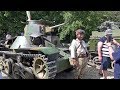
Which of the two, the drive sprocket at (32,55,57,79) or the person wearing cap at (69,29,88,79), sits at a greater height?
the person wearing cap at (69,29,88,79)

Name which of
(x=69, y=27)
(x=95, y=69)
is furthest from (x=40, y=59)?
(x=69, y=27)

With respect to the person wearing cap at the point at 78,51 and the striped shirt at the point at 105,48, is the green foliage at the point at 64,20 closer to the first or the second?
the person wearing cap at the point at 78,51

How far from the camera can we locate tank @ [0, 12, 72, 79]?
22.8ft

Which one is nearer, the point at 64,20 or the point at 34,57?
the point at 34,57

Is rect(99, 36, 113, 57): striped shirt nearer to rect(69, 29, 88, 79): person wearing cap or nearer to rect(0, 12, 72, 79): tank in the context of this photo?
rect(69, 29, 88, 79): person wearing cap

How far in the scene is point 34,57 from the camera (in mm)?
7066

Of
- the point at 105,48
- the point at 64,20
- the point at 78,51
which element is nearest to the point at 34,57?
the point at 78,51

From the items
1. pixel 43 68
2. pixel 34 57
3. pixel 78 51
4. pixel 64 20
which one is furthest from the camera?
pixel 64 20

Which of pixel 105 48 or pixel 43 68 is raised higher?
pixel 105 48

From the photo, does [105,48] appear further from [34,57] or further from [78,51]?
[34,57]

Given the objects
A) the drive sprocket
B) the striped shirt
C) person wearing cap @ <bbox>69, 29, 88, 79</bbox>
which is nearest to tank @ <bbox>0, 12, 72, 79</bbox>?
the drive sprocket

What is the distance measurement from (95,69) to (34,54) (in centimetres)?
292

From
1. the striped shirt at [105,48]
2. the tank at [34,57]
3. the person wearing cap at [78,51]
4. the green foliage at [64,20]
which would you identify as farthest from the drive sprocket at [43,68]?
the green foliage at [64,20]

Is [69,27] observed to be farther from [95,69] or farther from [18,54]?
[18,54]
